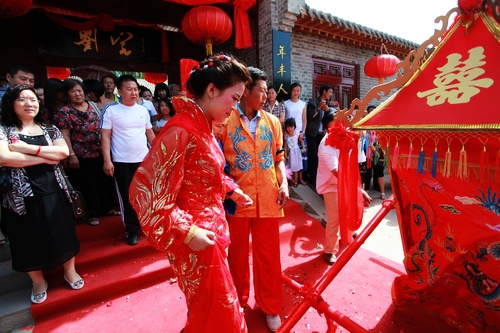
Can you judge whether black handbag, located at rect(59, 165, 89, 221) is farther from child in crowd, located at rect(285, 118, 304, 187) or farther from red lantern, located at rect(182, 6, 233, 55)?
child in crowd, located at rect(285, 118, 304, 187)

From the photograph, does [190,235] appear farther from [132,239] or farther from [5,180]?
[132,239]

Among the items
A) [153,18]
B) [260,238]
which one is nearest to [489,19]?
[260,238]

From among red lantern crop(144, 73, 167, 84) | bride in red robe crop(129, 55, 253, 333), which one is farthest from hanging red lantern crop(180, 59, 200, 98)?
red lantern crop(144, 73, 167, 84)

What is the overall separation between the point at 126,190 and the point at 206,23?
311 cm

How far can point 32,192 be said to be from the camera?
215cm

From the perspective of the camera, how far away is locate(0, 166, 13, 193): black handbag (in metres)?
2.04

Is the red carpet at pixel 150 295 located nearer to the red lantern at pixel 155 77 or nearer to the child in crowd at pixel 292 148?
the child in crowd at pixel 292 148

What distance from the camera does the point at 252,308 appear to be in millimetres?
2355

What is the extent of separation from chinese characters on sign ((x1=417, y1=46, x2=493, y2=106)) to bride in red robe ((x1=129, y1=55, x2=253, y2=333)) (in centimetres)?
102

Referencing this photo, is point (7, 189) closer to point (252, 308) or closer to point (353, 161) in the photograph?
point (252, 308)

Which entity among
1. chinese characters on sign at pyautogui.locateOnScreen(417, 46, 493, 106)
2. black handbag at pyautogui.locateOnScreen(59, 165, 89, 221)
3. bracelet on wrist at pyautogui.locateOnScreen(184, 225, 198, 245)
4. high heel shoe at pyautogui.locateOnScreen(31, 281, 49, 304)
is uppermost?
chinese characters on sign at pyautogui.locateOnScreen(417, 46, 493, 106)

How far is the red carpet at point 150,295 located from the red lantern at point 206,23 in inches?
132

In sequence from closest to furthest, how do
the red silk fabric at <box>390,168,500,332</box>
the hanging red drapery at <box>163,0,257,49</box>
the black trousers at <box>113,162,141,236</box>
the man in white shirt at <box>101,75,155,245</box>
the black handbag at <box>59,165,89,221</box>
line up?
the red silk fabric at <box>390,168,500,332</box> < the black handbag at <box>59,165,89,221</box> < the man in white shirt at <box>101,75,155,245</box> < the black trousers at <box>113,162,141,236</box> < the hanging red drapery at <box>163,0,257,49</box>

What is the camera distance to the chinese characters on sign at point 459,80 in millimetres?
1274
